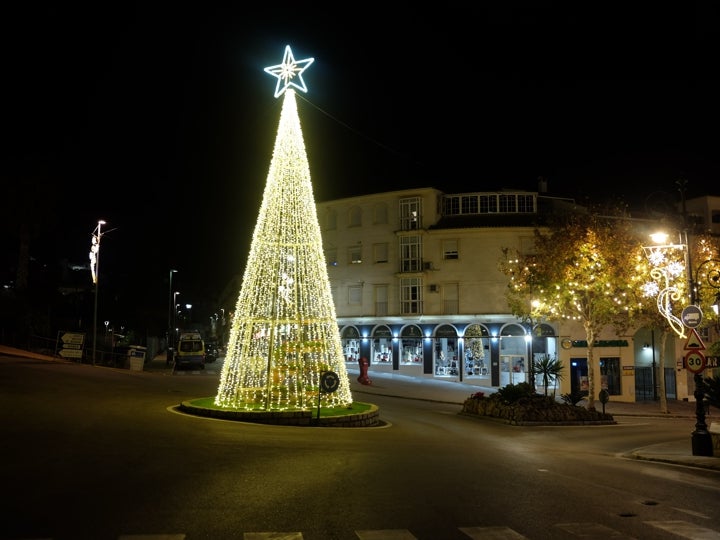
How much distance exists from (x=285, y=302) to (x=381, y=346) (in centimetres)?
2608

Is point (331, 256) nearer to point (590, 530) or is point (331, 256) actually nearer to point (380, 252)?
point (380, 252)

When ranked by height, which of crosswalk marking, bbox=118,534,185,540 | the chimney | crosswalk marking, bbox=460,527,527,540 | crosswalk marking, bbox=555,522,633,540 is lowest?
crosswalk marking, bbox=555,522,633,540

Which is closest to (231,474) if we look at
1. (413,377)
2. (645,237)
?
(645,237)

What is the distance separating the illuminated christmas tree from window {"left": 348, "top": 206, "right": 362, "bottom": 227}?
2638 cm

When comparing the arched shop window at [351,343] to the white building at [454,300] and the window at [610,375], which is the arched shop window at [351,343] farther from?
the window at [610,375]

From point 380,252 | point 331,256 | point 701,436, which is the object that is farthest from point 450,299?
point 701,436

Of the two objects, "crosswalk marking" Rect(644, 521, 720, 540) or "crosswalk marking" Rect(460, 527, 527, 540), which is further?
"crosswalk marking" Rect(644, 521, 720, 540)

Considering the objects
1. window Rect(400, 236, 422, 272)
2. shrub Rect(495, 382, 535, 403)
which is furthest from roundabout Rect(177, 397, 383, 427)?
window Rect(400, 236, 422, 272)

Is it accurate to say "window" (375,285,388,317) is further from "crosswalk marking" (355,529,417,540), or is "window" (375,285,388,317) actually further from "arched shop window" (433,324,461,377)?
"crosswalk marking" (355,529,417,540)

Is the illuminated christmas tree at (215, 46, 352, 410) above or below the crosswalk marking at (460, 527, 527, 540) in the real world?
above

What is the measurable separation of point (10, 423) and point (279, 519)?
9873 mm

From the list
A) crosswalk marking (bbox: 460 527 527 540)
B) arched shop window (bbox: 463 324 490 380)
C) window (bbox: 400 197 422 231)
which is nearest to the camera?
crosswalk marking (bbox: 460 527 527 540)

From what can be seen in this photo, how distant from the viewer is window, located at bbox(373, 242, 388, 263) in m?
45.9

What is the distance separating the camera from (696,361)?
52.9 ft
